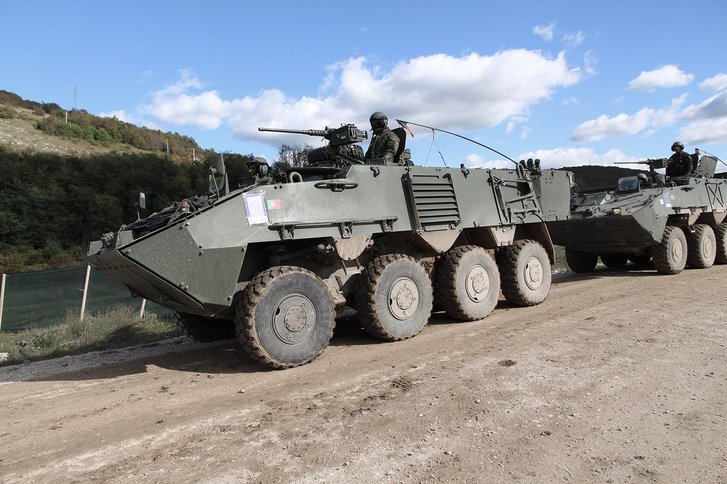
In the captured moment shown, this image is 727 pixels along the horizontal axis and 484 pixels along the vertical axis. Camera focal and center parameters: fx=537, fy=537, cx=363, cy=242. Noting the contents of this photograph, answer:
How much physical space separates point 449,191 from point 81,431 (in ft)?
15.8

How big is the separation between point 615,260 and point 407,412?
10.2 meters

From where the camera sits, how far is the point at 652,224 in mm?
10141

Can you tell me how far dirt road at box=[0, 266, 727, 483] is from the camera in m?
3.09

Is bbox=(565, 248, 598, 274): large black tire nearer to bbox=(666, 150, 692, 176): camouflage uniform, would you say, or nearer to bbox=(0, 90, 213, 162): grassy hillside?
bbox=(666, 150, 692, 176): camouflage uniform

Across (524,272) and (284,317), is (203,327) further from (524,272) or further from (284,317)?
(524,272)

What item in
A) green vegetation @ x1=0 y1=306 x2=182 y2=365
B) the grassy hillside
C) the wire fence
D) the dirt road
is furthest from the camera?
the grassy hillside

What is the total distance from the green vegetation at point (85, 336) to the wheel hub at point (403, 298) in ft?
11.7

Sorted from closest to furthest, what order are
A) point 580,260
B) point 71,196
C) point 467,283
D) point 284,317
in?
point 284,317
point 467,283
point 580,260
point 71,196

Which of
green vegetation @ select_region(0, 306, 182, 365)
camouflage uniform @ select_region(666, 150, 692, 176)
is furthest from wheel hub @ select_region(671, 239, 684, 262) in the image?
green vegetation @ select_region(0, 306, 182, 365)

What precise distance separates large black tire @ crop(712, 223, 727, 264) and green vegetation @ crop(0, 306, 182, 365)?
11.9 metres

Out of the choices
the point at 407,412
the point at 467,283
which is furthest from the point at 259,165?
the point at 407,412

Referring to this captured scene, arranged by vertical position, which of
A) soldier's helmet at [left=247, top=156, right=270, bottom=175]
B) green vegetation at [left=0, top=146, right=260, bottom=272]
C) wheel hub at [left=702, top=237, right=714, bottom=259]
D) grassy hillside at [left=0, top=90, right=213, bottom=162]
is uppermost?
grassy hillside at [left=0, top=90, right=213, bottom=162]

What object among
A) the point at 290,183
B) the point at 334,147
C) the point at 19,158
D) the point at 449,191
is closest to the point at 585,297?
the point at 449,191

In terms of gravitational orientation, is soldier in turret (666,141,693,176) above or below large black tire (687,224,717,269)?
above
